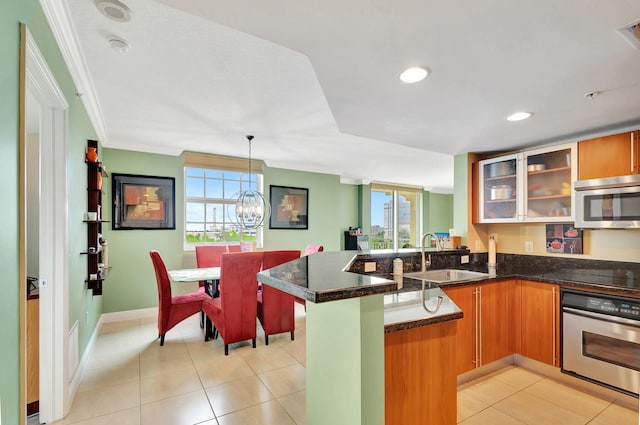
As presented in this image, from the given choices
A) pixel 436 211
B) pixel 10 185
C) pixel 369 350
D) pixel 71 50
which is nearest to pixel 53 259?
pixel 10 185

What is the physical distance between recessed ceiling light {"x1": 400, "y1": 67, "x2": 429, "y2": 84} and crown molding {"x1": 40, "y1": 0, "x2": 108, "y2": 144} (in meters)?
1.88

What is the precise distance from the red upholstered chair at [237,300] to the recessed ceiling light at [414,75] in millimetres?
2234

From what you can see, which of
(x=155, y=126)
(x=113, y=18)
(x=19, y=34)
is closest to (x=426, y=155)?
(x=155, y=126)

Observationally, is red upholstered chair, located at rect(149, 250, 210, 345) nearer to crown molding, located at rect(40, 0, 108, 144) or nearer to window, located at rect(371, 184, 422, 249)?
crown molding, located at rect(40, 0, 108, 144)

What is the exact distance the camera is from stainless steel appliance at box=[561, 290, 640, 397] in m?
2.16

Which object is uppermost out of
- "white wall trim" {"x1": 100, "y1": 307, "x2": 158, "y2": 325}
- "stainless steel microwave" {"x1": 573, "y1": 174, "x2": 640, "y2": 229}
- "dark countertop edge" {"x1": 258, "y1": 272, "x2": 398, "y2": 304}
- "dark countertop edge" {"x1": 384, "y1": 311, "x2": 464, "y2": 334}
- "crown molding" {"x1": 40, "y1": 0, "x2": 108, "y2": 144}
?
"crown molding" {"x1": 40, "y1": 0, "x2": 108, "y2": 144}

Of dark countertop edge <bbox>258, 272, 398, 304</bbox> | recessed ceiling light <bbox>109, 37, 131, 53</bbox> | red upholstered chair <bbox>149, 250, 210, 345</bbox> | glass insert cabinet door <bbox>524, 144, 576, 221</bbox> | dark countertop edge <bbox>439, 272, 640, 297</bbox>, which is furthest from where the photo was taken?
red upholstered chair <bbox>149, 250, 210, 345</bbox>

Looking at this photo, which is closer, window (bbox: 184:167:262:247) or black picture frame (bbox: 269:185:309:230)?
window (bbox: 184:167:262:247)

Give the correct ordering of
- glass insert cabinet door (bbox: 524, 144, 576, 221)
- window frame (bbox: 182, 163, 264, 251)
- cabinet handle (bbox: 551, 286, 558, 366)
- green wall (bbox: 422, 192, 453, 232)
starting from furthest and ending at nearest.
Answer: green wall (bbox: 422, 192, 453, 232), window frame (bbox: 182, 163, 264, 251), glass insert cabinet door (bbox: 524, 144, 576, 221), cabinet handle (bbox: 551, 286, 558, 366)

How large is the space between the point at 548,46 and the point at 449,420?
1.86 metres

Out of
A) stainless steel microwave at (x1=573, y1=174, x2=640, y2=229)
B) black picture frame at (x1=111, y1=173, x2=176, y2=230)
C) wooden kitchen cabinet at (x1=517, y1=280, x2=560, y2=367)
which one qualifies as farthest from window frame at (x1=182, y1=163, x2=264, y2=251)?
stainless steel microwave at (x1=573, y1=174, x2=640, y2=229)

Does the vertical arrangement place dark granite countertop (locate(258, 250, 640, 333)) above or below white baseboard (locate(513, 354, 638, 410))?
above

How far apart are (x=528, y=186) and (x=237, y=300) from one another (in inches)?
126

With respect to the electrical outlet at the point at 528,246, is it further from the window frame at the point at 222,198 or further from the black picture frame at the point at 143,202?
the black picture frame at the point at 143,202
